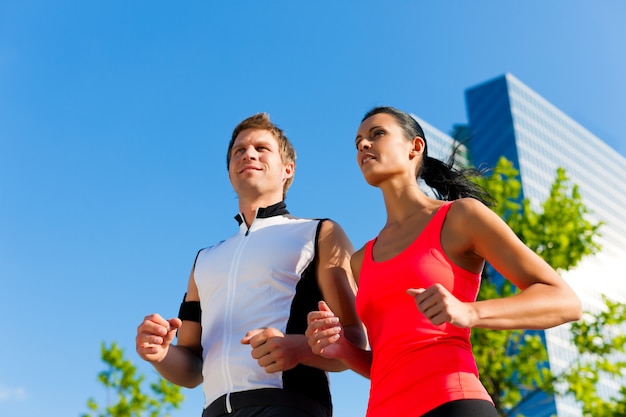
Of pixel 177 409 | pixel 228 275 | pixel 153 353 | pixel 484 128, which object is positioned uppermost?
pixel 484 128

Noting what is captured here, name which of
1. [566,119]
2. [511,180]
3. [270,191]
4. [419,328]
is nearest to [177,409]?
[511,180]

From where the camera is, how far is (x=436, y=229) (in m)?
2.85

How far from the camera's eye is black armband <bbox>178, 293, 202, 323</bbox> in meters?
3.76

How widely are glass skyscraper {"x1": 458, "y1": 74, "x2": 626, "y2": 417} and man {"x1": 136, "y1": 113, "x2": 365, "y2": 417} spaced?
97.2m

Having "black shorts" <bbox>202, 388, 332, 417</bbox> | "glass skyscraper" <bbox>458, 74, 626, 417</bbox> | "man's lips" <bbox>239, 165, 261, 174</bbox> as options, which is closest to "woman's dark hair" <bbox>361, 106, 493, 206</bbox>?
"man's lips" <bbox>239, 165, 261, 174</bbox>

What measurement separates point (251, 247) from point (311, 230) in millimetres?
313

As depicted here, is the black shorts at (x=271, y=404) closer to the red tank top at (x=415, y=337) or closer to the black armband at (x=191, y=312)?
the red tank top at (x=415, y=337)

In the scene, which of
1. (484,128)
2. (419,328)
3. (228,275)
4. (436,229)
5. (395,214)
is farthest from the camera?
(484,128)

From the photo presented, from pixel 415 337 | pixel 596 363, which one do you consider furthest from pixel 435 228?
pixel 596 363

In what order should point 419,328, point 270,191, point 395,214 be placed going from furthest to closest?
point 270,191 → point 395,214 → point 419,328

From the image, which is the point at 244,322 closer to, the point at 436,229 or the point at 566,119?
the point at 436,229

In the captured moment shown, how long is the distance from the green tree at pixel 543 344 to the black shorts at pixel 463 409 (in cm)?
1080

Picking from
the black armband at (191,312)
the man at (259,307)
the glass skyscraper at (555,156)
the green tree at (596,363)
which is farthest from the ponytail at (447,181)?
the glass skyscraper at (555,156)

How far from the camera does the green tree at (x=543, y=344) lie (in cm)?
1298
